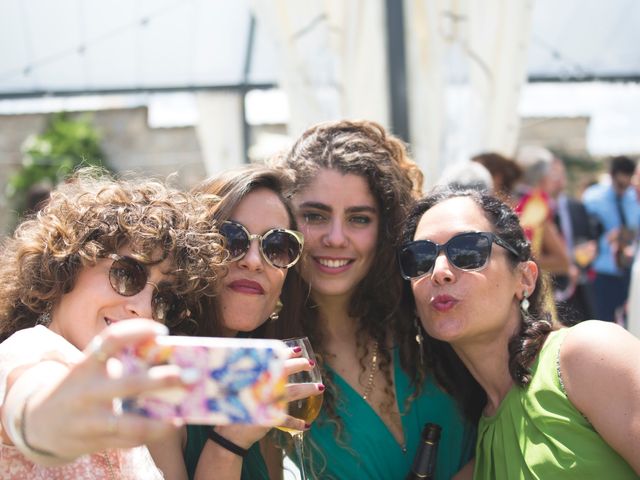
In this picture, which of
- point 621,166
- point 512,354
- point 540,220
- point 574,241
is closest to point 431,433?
point 512,354

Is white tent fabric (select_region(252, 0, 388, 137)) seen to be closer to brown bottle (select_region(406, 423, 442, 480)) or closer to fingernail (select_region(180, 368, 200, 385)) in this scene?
brown bottle (select_region(406, 423, 442, 480))

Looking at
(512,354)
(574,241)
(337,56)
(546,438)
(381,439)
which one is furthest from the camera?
(574,241)

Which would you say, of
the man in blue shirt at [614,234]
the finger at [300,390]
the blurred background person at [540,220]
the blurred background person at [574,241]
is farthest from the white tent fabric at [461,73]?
the finger at [300,390]

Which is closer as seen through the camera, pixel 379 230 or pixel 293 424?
pixel 293 424

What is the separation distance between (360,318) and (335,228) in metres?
0.39

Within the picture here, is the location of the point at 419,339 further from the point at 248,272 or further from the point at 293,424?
the point at 293,424

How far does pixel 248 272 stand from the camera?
2137 millimetres

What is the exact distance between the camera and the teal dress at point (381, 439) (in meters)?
2.30

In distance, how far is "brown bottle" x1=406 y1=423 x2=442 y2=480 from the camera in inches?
84.4

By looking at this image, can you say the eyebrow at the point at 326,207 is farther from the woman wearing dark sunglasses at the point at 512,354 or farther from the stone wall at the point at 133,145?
the stone wall at the point at 133,145

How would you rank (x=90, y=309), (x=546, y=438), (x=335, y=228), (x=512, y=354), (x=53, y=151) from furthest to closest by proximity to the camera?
(x=53, y=151), (x=335, y=228), (x=512, y=354), (x=546, y=438), (x=90, y=309)

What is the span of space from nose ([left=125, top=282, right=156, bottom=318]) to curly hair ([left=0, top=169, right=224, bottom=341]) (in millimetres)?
69

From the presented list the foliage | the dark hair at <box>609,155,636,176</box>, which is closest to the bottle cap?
the dark hair at <box>609,155,636,176</box>

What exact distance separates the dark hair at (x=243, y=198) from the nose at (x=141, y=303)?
437 millimetres
